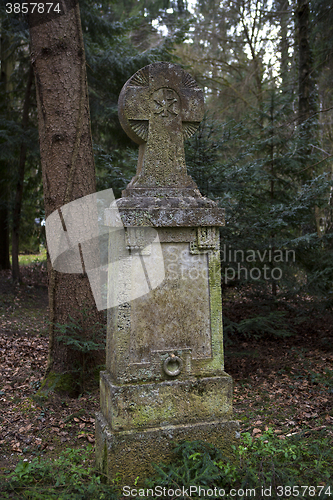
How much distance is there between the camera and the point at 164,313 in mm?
3283

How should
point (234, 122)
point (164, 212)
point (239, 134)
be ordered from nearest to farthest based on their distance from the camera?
point (164, 212) → point (239, 134) → point (234, 122)

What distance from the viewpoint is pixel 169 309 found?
3.30 meters

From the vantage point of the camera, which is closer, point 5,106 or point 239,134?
point 239,134

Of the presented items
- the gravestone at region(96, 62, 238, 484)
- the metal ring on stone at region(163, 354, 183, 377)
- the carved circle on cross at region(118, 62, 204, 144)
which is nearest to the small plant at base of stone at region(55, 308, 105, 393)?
the gravestone at region(96, 62, 238, 484)

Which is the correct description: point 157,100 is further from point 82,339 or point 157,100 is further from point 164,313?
point 82,339

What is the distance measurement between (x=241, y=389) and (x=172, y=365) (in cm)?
231

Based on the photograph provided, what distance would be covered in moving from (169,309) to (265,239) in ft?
11.5

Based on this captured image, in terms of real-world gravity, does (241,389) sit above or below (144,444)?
below

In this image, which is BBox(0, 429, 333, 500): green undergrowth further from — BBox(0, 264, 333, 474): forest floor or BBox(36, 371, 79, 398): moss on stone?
BBox(36, 371, 79, 398): moss on stone

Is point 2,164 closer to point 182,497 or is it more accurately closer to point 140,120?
point 140,120

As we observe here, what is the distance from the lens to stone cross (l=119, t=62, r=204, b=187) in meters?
3.33

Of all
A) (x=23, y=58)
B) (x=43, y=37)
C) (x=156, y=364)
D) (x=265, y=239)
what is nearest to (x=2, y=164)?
(x=23, y=58)

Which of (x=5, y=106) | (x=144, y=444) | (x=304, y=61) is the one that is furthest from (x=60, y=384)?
(x=304, y=61)

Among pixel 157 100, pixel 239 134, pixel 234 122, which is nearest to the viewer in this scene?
pixel 157 100
